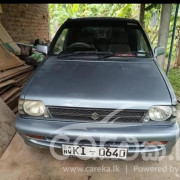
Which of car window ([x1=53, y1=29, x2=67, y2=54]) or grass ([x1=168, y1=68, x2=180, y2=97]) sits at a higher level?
car window ([x1=53, y1=29, x2=67, y2=54])

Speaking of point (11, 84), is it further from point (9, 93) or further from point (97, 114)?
point (97, 114)

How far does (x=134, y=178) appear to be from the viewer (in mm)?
2305

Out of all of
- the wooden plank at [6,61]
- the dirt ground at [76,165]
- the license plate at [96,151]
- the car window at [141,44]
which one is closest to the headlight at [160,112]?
the license plate at [96,151]

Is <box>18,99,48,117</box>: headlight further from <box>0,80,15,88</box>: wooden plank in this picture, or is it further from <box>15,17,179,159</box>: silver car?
<box>0,80,15,88</box>: wooden plank

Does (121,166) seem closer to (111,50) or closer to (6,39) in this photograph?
(111,50)

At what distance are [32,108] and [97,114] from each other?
679 millimetres

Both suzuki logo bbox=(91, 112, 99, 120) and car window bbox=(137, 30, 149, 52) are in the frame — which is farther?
car window bbox=(137, 30, 149, 52)

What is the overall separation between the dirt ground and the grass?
2.42 metres

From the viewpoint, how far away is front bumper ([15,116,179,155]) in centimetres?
192

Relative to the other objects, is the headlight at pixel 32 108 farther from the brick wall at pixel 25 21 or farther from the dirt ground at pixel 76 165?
the brick wall at pixel 25 21

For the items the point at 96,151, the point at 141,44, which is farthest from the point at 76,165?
the point at 141,44

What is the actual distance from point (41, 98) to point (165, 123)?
1.26 metres

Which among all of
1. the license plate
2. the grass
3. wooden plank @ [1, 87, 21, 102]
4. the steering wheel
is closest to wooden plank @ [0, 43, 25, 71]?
wooden plank @ [1, 87, 21, 102]

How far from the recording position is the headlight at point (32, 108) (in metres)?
2.07
